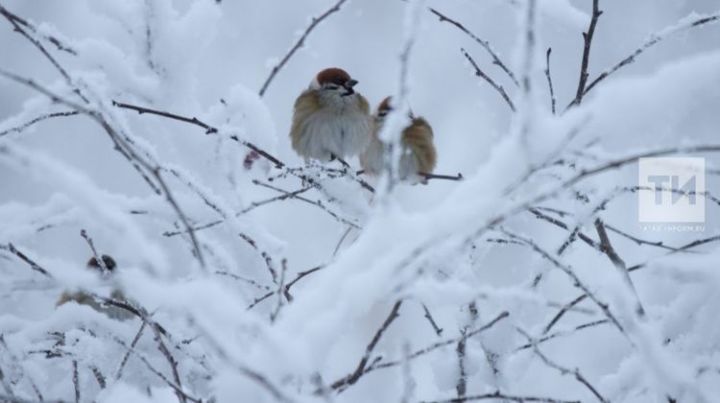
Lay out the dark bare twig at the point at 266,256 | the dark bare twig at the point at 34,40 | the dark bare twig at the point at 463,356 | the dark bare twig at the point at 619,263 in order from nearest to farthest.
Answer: the dark bare twig at the point at 619,263
the dark bare twig at the point at 34,40
the dark bare twig at the point at 266,256
the dark bare twig at the point at 463,356

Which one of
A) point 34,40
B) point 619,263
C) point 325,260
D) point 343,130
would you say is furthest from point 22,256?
point 343,130

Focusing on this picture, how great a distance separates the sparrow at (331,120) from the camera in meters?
4.54

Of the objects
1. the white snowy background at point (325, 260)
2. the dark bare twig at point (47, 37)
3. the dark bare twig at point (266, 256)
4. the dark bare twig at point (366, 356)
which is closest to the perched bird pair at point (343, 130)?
the white snowy background at point (325, 260)

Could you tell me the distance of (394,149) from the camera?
1130 mm

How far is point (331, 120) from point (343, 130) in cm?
9

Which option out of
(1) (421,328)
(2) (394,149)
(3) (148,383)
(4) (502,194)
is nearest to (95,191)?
(2) (394,149)

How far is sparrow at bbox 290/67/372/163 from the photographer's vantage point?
4539mm

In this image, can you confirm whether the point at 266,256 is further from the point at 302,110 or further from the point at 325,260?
the point at 302,110

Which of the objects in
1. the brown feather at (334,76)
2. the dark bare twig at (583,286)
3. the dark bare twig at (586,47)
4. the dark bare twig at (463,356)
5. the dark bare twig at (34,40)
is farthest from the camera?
the brown feather at (334,76)

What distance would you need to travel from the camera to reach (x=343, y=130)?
4.52 meters

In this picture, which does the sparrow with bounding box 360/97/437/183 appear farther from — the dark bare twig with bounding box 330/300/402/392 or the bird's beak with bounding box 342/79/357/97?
the dark bare twig with bounding box 330/300/402/392

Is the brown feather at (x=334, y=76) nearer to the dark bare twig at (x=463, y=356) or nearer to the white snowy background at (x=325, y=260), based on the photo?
the white snowy background at (x=325, y=260)

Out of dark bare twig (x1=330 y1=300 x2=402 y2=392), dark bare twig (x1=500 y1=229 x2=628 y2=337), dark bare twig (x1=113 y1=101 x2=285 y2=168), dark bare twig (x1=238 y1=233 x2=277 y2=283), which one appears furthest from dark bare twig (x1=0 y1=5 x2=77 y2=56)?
dark bare twig (x1=500 y1=229 x2=628 y2=337)

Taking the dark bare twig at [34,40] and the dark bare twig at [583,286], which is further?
the dark bare twig at [34,40]
